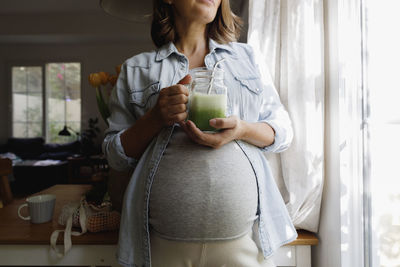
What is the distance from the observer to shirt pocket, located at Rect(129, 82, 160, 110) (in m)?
0.94

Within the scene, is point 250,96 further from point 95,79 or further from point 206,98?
point 95,79

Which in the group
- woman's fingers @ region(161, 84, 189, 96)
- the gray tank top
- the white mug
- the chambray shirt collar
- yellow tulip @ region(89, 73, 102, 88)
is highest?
the chambray shirt collar

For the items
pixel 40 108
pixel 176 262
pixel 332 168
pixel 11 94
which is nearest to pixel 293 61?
pixel 332 168

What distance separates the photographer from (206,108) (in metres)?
0.75

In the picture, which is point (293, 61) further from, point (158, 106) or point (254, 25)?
point (158, 106)

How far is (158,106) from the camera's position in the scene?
79 cm

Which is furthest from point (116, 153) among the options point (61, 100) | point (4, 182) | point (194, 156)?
point (61, 100)

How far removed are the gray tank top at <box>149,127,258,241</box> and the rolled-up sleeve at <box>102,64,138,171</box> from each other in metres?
0.19

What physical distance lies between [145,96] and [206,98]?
0.97 feet

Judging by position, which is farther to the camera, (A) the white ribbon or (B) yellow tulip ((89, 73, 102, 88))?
(B) yellow tulip ((89, 73, 102, 88))

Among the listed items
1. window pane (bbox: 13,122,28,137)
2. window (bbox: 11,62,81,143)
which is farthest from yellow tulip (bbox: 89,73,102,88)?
window pane (bbox: 13,122,28,137)

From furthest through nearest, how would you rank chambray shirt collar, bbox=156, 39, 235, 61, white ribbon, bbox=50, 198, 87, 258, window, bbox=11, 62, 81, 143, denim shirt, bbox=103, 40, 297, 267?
window, bbox=11, 62, 81, 143, white ribbon, bbox=50, 198, 87, 258, chambray shirt collar, bbox=156, 39, 235, 61, denim shirt, bbox=103, 40, 297, 267

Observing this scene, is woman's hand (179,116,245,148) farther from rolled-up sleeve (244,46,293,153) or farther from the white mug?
the white mug

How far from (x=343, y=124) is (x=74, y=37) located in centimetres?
636
